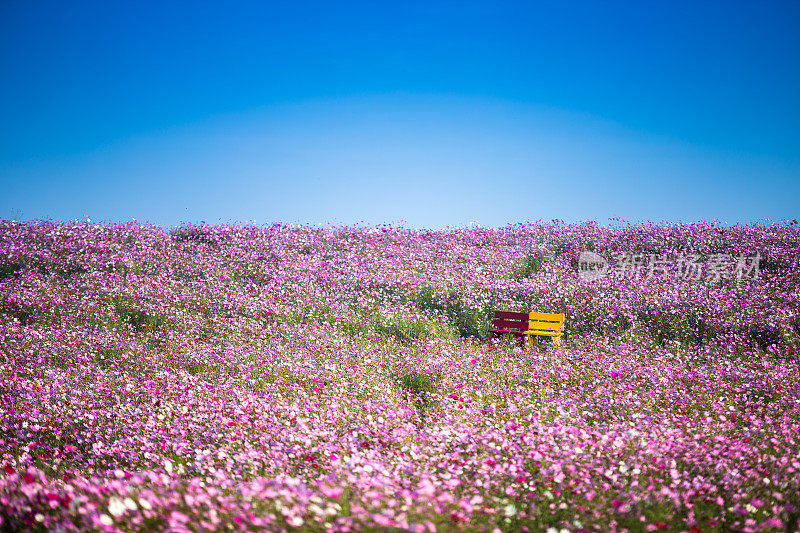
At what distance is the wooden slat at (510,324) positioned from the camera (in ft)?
32.2

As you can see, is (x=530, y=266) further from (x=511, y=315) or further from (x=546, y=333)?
(x=546, y=333)

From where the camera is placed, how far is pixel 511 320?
395 inches

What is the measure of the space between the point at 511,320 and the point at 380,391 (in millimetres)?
4666

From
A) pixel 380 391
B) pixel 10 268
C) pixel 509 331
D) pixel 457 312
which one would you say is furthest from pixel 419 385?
pixel 10 268

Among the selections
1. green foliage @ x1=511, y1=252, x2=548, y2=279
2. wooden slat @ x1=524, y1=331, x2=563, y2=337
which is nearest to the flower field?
green foliage @ x1=511, y1=252, x2=548, y2=279

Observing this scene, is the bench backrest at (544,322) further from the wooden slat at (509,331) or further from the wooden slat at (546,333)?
the wooden slat at (509,331)

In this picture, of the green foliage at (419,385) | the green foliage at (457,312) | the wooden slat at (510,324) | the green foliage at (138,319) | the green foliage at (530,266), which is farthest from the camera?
the green foliage at (530,266)

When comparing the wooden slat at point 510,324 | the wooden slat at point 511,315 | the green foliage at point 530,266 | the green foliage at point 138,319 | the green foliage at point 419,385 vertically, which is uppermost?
the green foliage at point 530,266

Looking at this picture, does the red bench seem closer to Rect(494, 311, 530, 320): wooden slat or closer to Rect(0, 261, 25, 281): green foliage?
Rect(494, 311, 530, 320): wooden slat

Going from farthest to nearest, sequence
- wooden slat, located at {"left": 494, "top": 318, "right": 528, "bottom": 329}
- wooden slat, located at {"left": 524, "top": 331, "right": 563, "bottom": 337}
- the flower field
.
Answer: wooden slat, located at {"left": 494, "top": 318, "right": 528, "bottom": 329} → wooden slat, located at {"left": 524, "top": 331, "right": 563, "bottom": 337} → the flower field

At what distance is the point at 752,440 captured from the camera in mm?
4609
